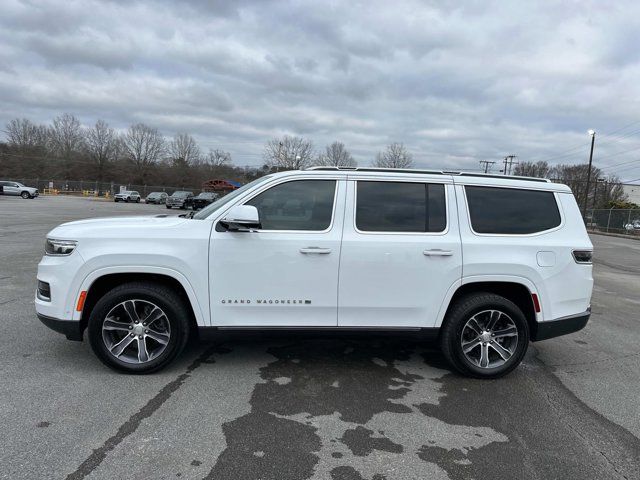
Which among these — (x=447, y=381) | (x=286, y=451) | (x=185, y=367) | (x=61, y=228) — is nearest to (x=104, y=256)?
(x=61, y=228)

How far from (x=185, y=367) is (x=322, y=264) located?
5.56 ft

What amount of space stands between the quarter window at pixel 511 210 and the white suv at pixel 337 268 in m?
0.01

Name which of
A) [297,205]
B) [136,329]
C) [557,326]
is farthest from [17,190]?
[557,326]

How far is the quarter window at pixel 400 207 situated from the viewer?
Answer: 13.7 feet

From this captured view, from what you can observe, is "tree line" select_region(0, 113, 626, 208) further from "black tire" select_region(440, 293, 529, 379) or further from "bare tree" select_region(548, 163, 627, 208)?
"black tire" select_region(440, 293, 529, 379)

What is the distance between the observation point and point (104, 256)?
3902 millimetres

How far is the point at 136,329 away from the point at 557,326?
13.1 ft

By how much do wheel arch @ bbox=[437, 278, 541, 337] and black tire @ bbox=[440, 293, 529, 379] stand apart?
0.07m

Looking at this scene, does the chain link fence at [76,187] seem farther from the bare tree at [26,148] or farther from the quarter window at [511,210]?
the quarter window at [511,210]

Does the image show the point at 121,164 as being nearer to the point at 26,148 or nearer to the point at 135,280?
the point at 26,148

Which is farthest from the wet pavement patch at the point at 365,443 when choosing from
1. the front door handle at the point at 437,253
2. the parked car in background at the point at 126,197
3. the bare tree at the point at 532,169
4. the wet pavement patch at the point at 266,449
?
the bare tree at the point at 532,169

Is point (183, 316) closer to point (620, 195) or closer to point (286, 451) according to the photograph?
point (286, 451)

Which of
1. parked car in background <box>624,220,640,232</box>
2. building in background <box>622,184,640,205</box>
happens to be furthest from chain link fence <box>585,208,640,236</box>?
building in background <box>622,184,640,205</box>

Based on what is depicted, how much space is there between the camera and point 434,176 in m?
4.38
